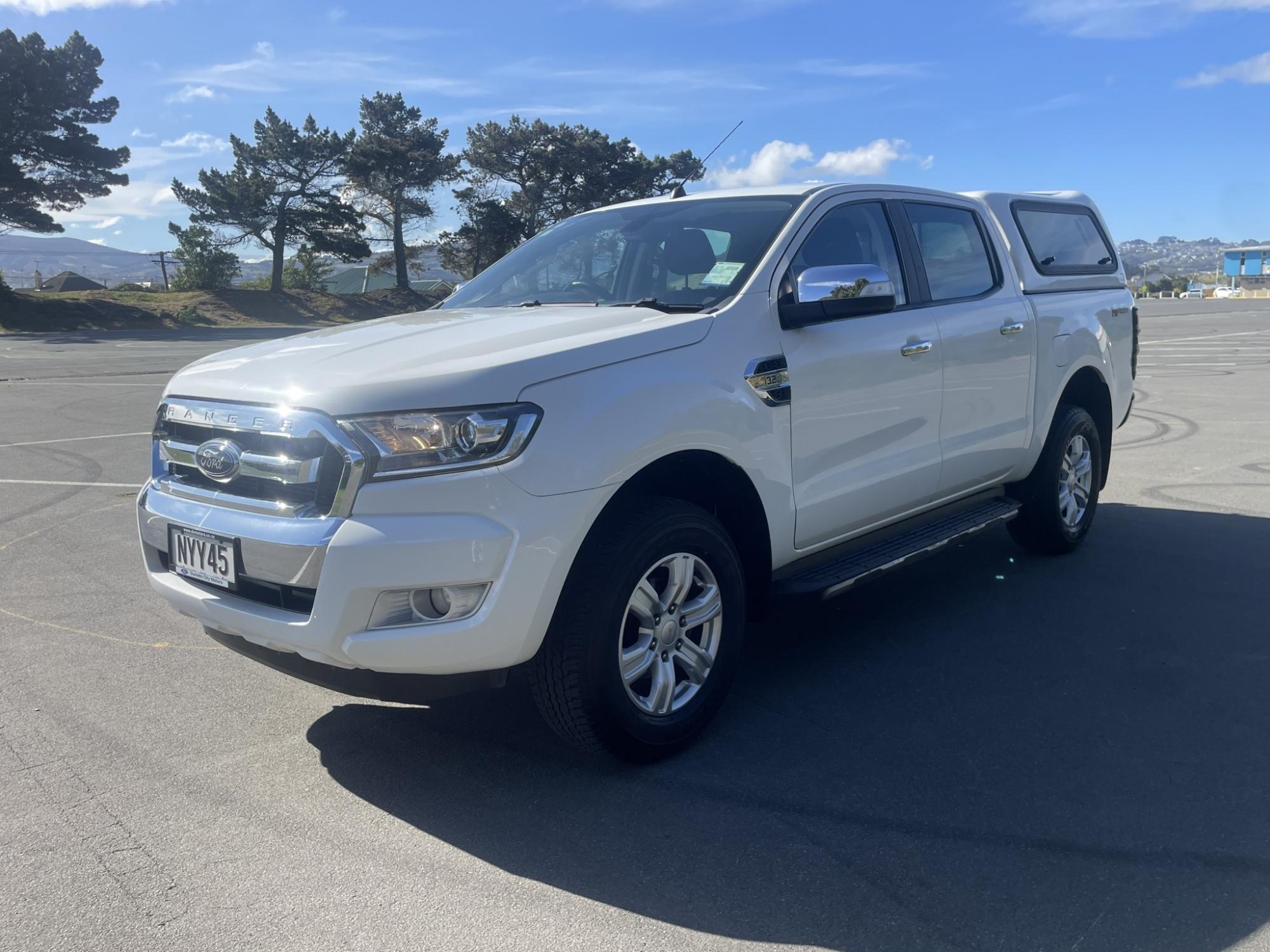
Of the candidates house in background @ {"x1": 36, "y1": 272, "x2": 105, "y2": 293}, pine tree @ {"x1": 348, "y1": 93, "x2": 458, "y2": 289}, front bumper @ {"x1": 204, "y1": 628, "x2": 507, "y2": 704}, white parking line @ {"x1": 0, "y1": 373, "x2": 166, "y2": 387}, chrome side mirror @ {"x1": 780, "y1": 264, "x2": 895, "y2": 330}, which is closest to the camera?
front bumper @ {"x1": 204, "y1": 628, "x2": 507, "y2": 704}

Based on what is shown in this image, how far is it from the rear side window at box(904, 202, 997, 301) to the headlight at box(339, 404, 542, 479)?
102 inches

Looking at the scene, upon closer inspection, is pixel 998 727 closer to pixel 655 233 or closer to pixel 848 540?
pixel 848 540

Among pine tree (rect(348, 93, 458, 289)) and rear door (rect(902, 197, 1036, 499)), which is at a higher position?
pine tree (rect(348, 93, 458, 289))

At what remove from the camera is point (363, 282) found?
58.6 metres

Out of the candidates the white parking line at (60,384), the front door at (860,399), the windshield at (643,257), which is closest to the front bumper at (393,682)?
the front door at (860,399)

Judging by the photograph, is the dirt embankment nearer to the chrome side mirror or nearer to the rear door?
the rear door

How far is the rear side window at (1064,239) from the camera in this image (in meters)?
5.85

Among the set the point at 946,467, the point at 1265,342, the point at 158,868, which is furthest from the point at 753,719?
the point at 1265,342

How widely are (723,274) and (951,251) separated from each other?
1648 millimetres

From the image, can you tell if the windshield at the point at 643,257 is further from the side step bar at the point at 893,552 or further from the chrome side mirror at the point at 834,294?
the side step bar at the point at 893,552

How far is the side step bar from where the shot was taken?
13.2 feet

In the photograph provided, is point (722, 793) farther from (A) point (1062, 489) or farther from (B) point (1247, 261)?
(B) point (1247, 261)

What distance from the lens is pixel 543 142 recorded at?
163 feet

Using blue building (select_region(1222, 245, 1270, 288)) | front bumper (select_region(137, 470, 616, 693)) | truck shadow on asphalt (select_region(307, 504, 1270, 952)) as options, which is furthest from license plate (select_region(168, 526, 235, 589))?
blue building (select_region(1222, 245, 1270, 288))
